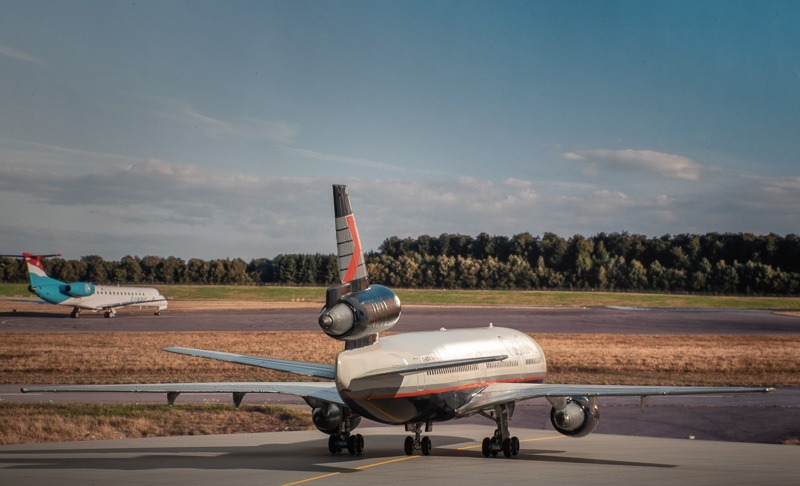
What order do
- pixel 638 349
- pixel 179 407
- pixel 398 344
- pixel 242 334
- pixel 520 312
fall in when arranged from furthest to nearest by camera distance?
pixel 520 312, pixel 242 334, pixel 638 349, pixel 179 407, pixel 398 344

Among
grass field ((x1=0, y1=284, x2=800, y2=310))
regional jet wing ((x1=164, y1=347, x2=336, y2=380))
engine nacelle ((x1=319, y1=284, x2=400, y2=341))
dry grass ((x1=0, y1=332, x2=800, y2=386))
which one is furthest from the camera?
grass field ((x1=0, y1=284, x2=800, y2=310))

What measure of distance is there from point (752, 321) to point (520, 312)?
3304cm

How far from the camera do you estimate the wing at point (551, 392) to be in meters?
27.2

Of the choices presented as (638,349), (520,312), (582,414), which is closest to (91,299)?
(520,312)

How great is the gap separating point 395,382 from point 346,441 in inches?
193

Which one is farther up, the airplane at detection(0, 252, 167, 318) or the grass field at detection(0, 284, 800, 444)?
the airplane at detection(0, 252, 167, 318)

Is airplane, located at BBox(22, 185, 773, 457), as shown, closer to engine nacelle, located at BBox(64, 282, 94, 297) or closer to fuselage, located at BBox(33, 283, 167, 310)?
engine nacelle, located at BBox(64, 282, 94, 297)

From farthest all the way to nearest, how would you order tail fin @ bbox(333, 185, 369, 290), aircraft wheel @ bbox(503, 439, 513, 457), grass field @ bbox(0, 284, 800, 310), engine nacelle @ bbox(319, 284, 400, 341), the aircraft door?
grass field @ bbox(0, 284, 800, 310), aircraft wheel @ bbox(503, 439, 513, 457), the aircraft door, tail fin @ bbox(333, 185, 369, 290), engine nacelle @ bbox(319, 284, 400, 341)

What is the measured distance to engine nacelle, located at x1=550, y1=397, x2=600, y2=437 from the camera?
2991 cm

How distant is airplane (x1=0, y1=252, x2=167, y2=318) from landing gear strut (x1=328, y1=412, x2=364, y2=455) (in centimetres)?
10036

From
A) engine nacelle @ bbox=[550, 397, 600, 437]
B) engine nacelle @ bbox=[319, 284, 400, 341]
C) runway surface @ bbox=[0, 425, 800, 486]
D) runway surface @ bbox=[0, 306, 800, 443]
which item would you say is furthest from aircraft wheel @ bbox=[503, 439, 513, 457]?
runway surface @ bbox=[0, 306, 800, 443]

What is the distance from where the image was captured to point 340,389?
28281mm

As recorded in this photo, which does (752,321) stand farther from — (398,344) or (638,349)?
(398,344)

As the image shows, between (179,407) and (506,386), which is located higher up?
(506,386)
